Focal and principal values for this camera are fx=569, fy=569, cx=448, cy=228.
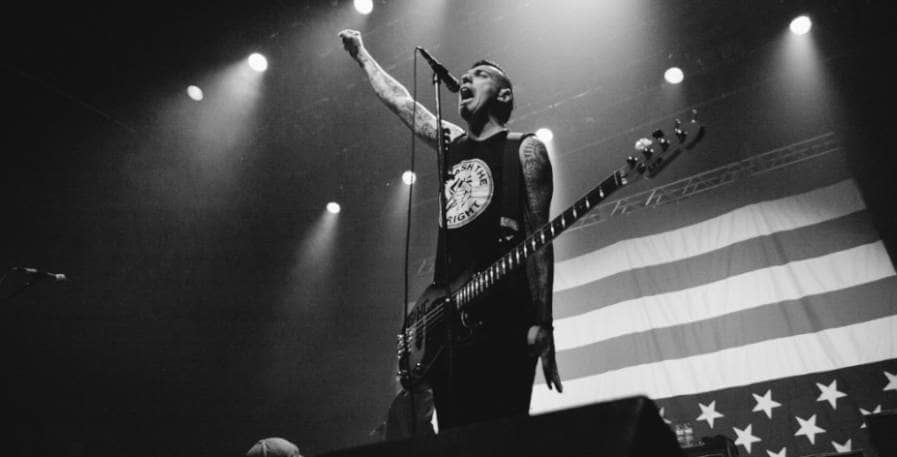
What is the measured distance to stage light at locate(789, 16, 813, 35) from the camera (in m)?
5.88

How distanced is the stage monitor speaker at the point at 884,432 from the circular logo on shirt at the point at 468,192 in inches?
105

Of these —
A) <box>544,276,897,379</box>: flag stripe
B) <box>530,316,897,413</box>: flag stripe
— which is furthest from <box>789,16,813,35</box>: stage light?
<box>530,316,897,413</box>: flag stripe

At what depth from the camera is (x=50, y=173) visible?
621 cm

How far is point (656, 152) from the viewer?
208cm

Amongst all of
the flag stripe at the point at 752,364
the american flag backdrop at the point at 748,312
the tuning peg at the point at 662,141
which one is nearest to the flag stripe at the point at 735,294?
the american flag backdrop at the point at 748,312

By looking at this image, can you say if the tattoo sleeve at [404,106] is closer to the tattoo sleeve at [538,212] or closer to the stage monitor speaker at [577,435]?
the tattoo sleeve at [538,212]

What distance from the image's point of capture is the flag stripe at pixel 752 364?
5.10 metres

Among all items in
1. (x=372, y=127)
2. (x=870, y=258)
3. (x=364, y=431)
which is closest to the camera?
(x=870, y=258)

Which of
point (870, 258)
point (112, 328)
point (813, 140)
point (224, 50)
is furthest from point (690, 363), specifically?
point (112, 328)

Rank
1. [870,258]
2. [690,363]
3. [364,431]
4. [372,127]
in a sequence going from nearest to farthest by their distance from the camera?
[870,258], [690,363], [372,127], [364,431]

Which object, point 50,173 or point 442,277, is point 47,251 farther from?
point 442,277

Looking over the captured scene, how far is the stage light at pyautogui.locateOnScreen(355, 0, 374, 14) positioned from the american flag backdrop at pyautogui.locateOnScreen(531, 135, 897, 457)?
3683 mm

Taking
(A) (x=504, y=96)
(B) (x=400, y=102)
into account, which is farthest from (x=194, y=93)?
(A) (x=504, y=96)

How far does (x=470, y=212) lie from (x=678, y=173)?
533 cm
